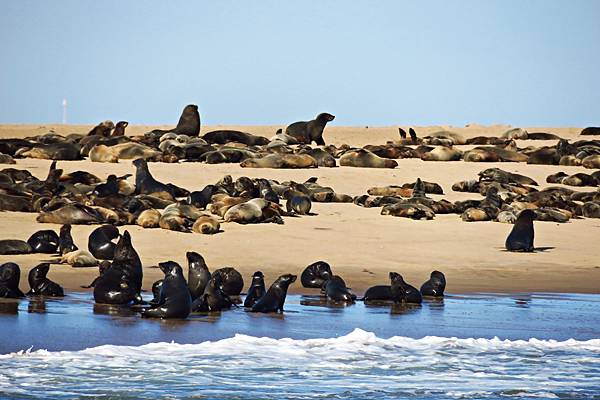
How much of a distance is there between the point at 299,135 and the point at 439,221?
11.5 m

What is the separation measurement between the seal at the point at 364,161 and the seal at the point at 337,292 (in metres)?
10.9

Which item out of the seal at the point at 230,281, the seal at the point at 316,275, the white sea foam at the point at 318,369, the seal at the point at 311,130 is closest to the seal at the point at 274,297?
the seal at the point at 230,281

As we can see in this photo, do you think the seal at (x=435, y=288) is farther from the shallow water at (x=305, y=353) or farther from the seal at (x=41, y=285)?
the seal at (x=41, y=285)

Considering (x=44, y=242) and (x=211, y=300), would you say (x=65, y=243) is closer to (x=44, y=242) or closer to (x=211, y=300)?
(x=44, y=242)

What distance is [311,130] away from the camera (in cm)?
2534

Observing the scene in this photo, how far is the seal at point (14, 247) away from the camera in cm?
1044

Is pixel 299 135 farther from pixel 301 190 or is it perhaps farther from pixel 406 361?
pixel 406 361

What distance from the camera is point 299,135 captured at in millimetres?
25578

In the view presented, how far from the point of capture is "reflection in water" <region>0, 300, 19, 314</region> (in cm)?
786

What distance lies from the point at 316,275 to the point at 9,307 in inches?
111

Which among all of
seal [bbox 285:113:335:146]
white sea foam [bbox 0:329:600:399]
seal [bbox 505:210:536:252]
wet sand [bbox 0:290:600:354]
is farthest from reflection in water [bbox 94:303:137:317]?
seal [bbox 285:113:335:146]

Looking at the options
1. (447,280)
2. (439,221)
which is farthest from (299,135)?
(447,280)

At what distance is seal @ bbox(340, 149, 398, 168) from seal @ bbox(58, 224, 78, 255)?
32.2ft

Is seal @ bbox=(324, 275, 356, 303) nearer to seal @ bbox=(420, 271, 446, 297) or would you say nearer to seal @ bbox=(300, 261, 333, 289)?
seal @ bbox=(300, 261, 333, 289)
